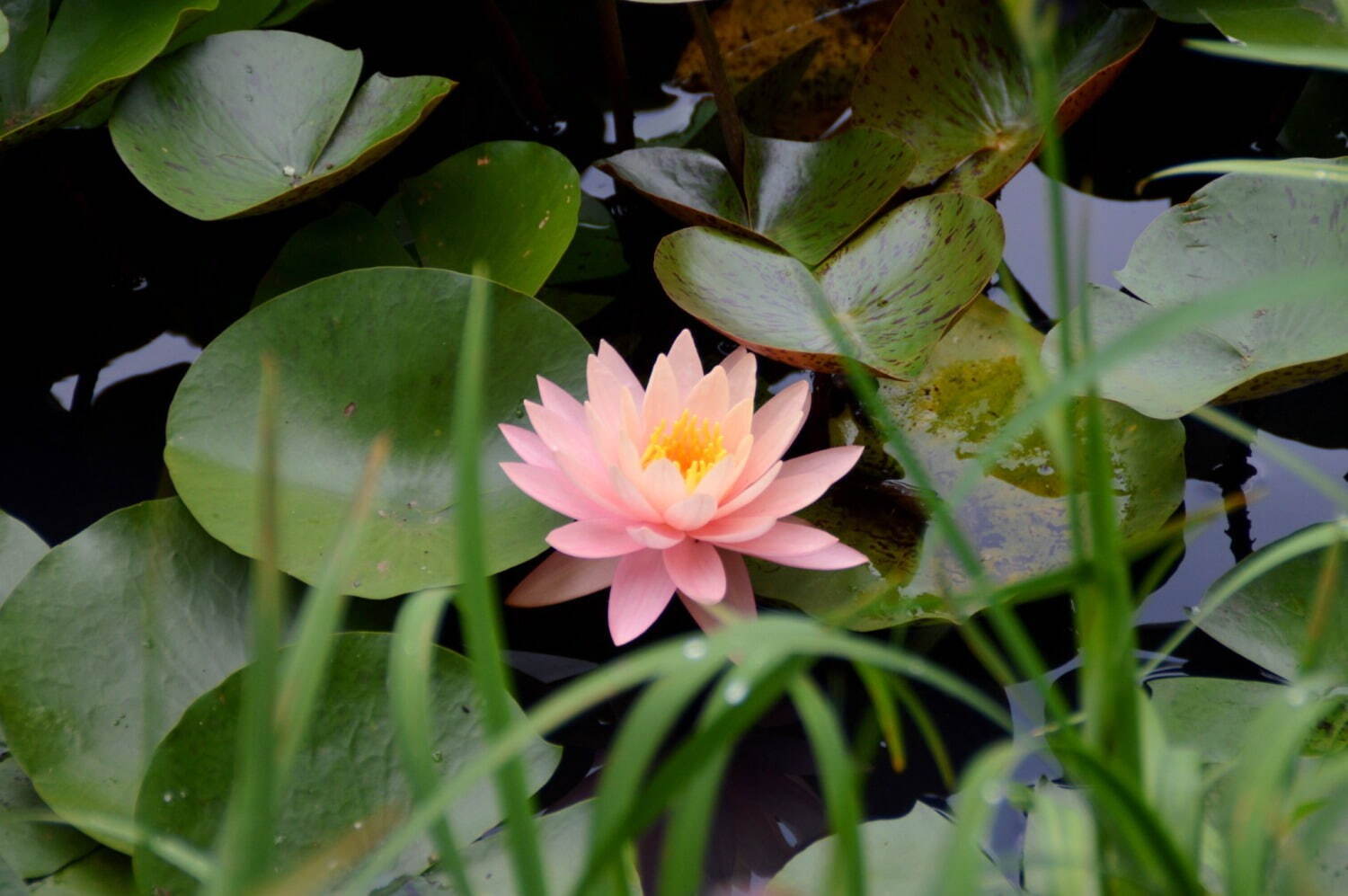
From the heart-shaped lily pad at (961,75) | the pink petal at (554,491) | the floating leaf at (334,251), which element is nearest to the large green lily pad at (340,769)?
the pink petal at (554,491)

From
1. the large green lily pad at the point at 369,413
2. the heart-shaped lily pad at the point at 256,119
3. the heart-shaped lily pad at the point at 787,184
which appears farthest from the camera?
the heart-shaped lily pad at the point at 787,184

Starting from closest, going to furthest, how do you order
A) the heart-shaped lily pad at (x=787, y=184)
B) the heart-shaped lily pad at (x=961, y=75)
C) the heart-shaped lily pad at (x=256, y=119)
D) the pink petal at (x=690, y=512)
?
the pink petal at (x=690, y=512) < the heart-shaped lily pad at (x=256, y=119) < the heart-shaped lily pad at (x=787, y=184) < the heart-shaped lily pad at (x=961, y=75)

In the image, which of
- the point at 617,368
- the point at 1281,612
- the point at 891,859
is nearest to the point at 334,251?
the point at 617,368

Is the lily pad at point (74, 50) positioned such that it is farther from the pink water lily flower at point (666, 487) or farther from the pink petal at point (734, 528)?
the pink petal at point (734, 528)

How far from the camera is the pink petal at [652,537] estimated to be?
3.15ft

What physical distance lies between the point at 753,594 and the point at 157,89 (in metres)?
0.97

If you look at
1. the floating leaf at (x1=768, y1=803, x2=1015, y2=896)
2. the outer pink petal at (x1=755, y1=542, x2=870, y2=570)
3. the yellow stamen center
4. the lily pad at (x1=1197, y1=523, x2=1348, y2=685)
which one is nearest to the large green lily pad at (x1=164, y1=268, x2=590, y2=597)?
the yellow stamen center

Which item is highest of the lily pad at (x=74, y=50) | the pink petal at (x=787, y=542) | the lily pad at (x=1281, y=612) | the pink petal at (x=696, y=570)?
the lily pad at (x=74, y=50)

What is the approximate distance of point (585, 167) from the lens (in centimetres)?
175

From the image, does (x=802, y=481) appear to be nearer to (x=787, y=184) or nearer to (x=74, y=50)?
(x=787, y=184)

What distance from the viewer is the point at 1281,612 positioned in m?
1.06

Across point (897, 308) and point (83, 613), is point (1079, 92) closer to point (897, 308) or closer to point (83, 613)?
point (897, 308)

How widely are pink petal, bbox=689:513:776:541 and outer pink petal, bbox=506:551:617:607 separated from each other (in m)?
0.11

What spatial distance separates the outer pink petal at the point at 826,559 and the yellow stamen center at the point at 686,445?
0.30ft
